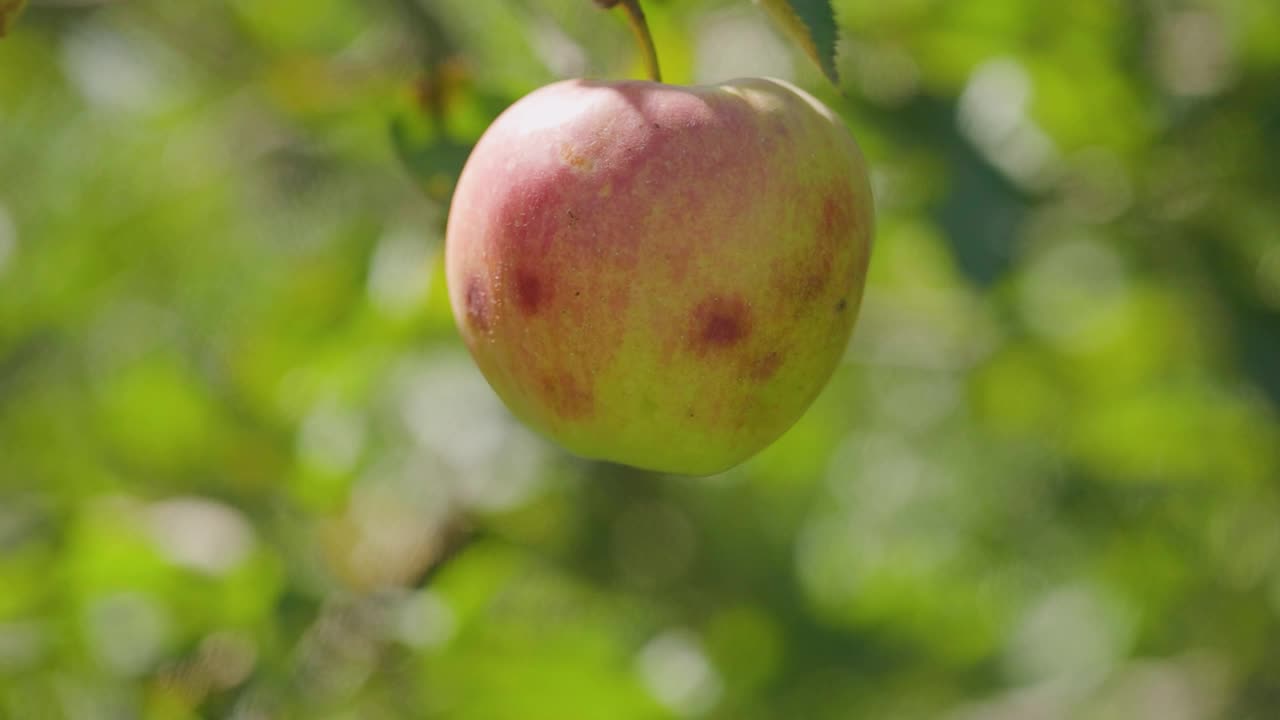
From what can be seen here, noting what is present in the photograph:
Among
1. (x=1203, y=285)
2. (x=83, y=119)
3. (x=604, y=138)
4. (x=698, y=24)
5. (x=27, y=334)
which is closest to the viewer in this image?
(x=604, y=138)

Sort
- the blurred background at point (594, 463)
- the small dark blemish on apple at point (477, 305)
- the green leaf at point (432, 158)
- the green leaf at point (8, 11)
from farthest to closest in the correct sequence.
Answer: the blurred background at point (594, 463), the green leaf at point (432, 158), the small dark blemish on apple at point (477, 305), the green leaf at point (8, 11)

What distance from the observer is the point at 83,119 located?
2174 millimetres

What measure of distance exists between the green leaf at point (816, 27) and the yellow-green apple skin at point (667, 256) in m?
0.06

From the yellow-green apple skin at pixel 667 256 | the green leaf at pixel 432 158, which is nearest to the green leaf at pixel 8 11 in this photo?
the yellow-green apple skin at pixel 667 256

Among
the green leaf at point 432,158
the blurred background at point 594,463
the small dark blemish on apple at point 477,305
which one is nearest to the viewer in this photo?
the small dark blemish on apple at point 477,305

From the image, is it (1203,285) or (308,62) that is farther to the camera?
(308,62)

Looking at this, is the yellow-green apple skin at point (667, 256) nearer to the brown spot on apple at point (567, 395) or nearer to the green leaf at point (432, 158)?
the brown spot on apple at point (567, 395)

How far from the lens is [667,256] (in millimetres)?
807

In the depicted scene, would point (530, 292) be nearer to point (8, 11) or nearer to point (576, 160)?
point (576, 160)

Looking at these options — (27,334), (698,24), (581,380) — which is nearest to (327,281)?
(27,334)

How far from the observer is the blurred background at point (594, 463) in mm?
1395

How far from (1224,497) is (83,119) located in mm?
1828

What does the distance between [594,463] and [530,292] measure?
1226 mm

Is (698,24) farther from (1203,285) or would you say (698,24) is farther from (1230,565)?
(1230,565)
